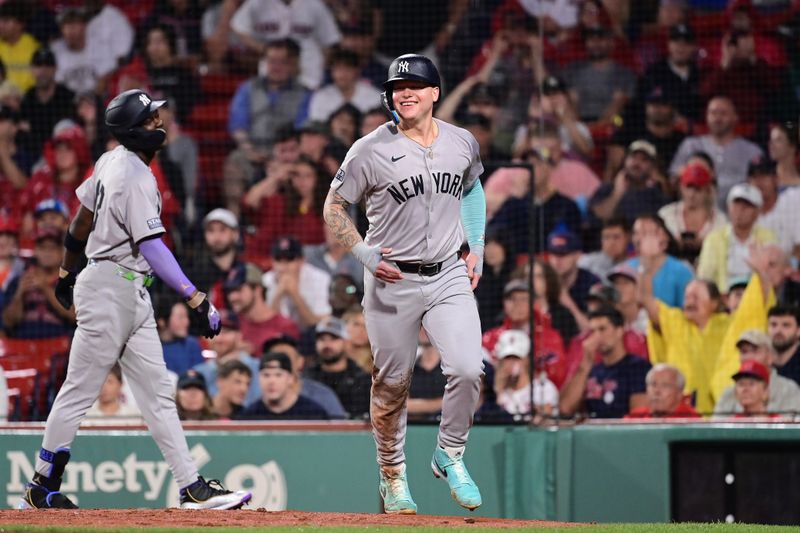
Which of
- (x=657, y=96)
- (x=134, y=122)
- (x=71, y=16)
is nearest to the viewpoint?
(x=134, y=122)

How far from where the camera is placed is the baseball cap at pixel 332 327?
9.05 meters

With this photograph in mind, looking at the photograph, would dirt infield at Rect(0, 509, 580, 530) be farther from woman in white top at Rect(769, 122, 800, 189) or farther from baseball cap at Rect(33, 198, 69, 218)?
woman in white top at Rect(769, 122, 800, 189)

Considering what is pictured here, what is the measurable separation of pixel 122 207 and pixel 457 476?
1.93m

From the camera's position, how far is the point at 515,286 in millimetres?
8859

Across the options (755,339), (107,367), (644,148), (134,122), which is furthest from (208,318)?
(644,148)

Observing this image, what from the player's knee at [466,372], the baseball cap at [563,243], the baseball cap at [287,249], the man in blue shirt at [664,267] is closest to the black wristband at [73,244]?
the player's knee at [466,372]

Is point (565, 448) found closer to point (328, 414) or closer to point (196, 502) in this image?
point (328, 414)

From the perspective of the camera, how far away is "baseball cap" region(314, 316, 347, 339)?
9.05m

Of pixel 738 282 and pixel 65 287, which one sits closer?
pixel 65 287

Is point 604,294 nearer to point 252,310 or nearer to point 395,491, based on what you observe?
point 252,310

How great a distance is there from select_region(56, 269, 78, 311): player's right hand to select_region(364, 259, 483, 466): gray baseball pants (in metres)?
1.54

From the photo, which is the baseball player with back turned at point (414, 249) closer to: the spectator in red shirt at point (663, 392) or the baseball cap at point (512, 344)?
the baseball cap at point (512, 344)

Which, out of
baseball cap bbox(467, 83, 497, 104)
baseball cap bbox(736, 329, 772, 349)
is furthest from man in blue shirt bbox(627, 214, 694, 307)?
baseball cap bbox(467, 83, 497, 104)

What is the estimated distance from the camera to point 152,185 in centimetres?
591
